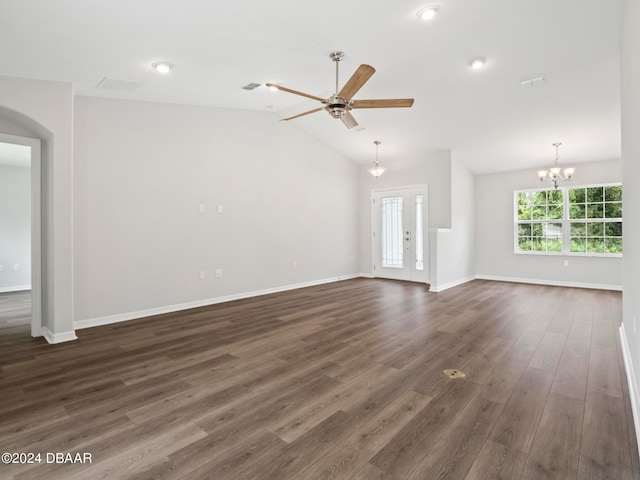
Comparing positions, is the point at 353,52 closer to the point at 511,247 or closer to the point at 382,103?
the point at 382,103

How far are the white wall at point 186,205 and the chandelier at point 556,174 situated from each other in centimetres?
438

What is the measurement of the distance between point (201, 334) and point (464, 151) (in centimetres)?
604

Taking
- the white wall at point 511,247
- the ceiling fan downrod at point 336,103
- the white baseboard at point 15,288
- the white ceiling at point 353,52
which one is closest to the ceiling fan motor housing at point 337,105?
the ceiling fan downrod at point 336,103

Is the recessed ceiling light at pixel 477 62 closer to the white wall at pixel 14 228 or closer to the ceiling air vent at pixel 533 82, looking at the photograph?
the ceiling air vent at pixel 533 82

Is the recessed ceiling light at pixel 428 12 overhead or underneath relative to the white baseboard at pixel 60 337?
overhead

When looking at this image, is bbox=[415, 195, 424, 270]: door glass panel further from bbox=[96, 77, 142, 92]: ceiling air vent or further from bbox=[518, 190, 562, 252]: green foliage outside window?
bbox=[96, 77, 142, 92]: ceiling air vent

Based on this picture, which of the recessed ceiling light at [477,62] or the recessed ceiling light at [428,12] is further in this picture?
the recessed ceiling light at [477,62]

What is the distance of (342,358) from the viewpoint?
10.4 feet

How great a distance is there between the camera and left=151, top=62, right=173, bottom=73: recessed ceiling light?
141 inches

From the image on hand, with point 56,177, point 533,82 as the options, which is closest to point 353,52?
point 533,82

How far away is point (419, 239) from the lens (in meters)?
7.55

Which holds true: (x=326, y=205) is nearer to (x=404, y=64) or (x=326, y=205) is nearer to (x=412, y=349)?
(x=404, y=64)

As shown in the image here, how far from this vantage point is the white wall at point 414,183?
704cm

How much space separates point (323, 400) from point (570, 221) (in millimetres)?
7226
